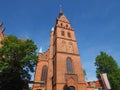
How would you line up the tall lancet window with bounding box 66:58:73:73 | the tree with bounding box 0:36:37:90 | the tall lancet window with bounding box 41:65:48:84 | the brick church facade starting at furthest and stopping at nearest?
the tall lancet window with bounding box 41:65:48:84 < the tall lancet window with bounding box 66:58:73:73 < the brick church facade < the tree with bounding box 0:36:37:90

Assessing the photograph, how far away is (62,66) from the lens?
26.3 meters

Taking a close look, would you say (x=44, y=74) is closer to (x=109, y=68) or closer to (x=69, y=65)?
(x=69, y=65)

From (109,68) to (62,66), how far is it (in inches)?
489

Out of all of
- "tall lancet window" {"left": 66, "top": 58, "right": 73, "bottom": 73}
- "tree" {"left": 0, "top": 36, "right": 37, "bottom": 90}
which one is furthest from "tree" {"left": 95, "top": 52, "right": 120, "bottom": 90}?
"tree" {"left": 0, "top": 36, "right": 37, "bottom": 90}

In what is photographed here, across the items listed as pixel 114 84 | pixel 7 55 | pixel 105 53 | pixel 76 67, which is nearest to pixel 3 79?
pixel 7 55

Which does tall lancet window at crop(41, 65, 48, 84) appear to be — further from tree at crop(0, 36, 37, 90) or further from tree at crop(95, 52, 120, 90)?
tree at crop(95, 52, 120, 90)

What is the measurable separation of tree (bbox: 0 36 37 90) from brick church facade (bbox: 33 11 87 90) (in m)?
4.70

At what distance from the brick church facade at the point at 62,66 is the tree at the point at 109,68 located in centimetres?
621

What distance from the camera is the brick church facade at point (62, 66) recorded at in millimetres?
24936

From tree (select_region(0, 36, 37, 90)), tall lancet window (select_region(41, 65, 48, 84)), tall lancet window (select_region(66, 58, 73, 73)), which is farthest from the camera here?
tall lancet window (select_region(41, 65, 48, 84))

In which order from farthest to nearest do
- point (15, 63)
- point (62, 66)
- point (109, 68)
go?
point (109, 68)
point (62, 66)
point (15, 63)

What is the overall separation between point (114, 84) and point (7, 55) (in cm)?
2361

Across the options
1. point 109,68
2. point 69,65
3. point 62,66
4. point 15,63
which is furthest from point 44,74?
point 109,68

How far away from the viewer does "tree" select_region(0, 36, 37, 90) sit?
53.7 feet
